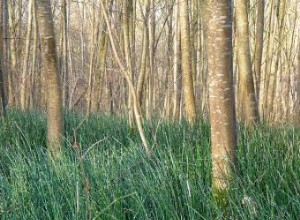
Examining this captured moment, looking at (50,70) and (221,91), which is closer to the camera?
(221,91)

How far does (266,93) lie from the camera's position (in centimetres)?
842

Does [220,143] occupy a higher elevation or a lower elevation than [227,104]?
lower

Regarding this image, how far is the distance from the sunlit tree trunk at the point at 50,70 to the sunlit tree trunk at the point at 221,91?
1914mm

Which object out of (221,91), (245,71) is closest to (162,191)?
(221,91)

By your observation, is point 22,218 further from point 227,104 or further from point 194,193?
point 227,104

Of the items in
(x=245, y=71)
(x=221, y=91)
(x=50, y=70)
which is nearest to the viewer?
(x=221, y=91)

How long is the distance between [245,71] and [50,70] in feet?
6.48

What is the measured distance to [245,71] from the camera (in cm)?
432

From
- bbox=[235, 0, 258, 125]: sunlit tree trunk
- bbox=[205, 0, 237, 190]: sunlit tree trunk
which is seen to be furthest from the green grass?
bbox=[235, 0, 258, 125]: sunlit tree trunk

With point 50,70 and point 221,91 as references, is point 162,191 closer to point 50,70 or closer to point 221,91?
point 221,91

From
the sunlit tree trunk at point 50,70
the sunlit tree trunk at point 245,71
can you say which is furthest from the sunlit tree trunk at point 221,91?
the sunlit tree trunk at point 50,70

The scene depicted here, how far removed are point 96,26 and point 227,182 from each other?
7755 millimetres

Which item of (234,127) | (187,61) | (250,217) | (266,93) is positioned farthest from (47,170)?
(266,93)

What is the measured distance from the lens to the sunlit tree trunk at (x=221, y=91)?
6.87 ft
